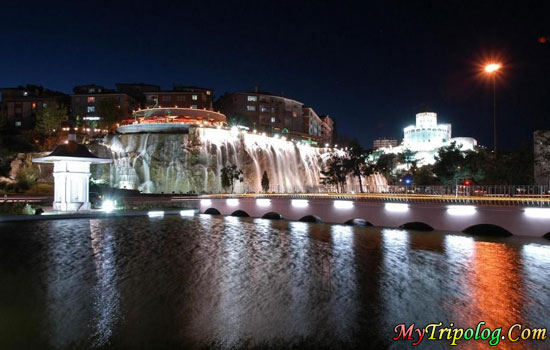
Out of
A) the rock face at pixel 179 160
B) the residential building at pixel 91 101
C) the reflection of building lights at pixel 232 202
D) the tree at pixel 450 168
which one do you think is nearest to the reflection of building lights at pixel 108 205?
the reflection of building lights at pixel 232 202

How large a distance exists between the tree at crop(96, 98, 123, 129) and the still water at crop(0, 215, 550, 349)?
58.9 meters

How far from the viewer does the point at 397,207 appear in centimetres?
3002

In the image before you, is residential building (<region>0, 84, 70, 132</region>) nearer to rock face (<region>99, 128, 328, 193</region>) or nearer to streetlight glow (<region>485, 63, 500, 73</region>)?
rock face (<region>99, 128, 328, 193</region>)

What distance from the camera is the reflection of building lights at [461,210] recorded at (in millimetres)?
26266

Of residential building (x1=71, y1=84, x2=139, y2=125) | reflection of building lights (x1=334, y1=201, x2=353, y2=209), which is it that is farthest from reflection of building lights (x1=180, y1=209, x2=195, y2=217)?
residential building (x1=71, y1=84, x2=139, y2=125)

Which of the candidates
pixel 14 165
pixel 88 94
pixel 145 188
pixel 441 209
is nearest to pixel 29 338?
pixel 441 209

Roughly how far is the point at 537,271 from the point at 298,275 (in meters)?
10.0

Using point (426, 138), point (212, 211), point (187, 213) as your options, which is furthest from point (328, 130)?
point (187, 213)

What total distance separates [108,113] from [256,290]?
7555 centimetres

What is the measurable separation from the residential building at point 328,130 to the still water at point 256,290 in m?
110

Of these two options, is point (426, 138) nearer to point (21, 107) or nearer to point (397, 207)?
point (397, 207)

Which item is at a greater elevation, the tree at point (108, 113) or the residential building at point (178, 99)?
the residential building at point (178, 99)

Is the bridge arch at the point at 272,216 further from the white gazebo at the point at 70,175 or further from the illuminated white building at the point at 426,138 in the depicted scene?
the illuminated white building at the point at 426,138

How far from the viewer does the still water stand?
9141 mm
